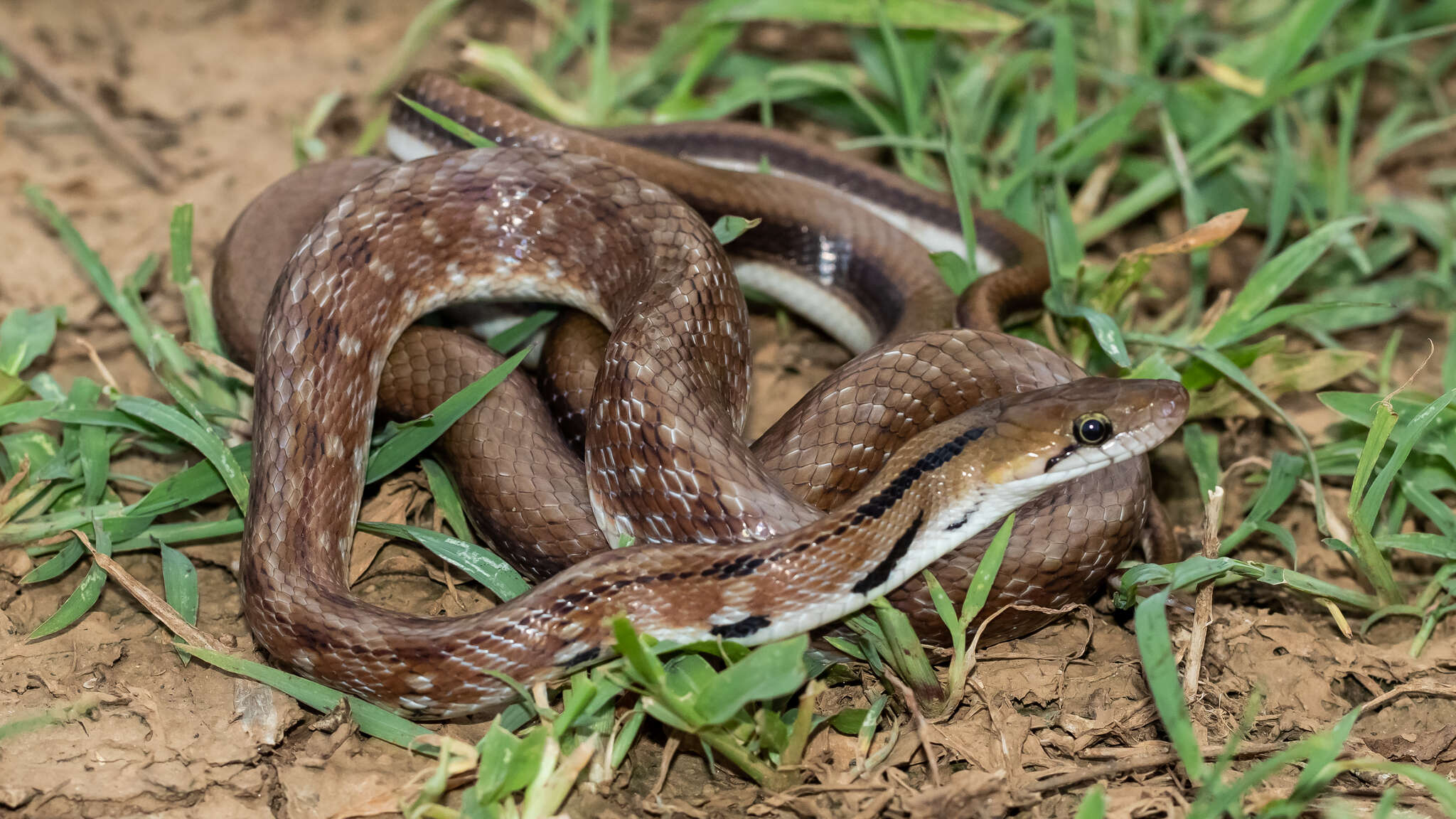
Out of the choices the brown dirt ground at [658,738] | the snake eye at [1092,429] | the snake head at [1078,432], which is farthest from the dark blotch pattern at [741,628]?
the snake eye at [1092,429]

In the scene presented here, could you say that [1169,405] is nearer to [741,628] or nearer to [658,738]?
[741,628]

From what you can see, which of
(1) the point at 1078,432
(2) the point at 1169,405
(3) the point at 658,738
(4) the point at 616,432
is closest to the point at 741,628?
(3) the point at 658,738

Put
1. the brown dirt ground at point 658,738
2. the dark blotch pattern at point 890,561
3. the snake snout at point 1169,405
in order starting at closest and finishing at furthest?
the brown dirt ground at point 658,738, the dark blotch pattern at point 890,561, the snake snout at point 1169,405

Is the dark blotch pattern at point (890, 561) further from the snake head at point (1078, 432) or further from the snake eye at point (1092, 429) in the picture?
the snake eye at point (1092, 429)

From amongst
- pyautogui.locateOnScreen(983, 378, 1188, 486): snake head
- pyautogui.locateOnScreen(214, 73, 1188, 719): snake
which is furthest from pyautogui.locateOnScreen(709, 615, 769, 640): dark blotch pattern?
pyautogui.locateOnScreen(983, 378, 1188, 486): snake head

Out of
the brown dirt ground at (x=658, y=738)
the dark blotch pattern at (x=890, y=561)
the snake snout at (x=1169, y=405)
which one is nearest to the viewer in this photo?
the brown dirt ground at (x=658, y=738)

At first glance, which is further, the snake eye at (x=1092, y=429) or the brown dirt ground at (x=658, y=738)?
the snake eye at (x=1092, y=429)

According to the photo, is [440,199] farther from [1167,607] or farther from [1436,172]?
[1436,172]

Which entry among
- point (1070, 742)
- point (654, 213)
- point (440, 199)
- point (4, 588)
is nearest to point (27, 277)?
point (4, 588)
